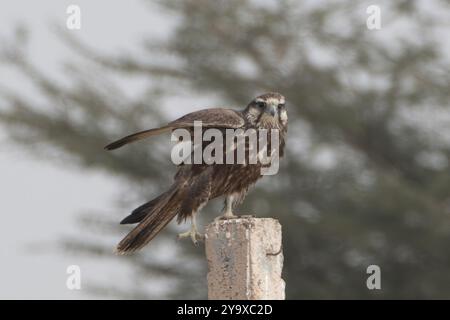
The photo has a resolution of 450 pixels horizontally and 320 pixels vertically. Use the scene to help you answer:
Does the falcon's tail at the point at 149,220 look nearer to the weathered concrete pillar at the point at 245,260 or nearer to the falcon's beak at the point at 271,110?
the falcon's beak at the point at 271,110

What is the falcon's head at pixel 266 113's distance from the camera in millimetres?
8336

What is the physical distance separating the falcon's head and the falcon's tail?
781mm

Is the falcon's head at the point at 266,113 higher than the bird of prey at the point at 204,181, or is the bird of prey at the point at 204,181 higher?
the falcon's head at the point at 266,113

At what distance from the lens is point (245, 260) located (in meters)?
6.21

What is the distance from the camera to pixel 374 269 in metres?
19.4

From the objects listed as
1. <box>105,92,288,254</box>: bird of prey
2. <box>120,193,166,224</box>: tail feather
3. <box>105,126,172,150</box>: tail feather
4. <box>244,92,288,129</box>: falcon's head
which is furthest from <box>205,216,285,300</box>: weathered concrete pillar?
<box>244,92,288,129</box>: falcon's head

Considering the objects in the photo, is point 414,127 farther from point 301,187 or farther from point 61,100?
point 61,100

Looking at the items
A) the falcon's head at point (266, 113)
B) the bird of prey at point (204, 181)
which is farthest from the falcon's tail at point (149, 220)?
the falcon's head at point (266, 113)

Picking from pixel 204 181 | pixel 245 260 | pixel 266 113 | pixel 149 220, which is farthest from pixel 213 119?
pixel 245 260

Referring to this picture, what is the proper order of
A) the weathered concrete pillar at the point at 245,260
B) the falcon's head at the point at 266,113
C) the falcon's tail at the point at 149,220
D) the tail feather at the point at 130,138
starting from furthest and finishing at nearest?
the falcon's head at the point at 266,113 < the falcon's tail at the point at 149,220 < the tail feather at the point at 130,138 < the weathered concrete pillar at the point at 245,260

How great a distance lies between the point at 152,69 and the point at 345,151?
3361 mm
